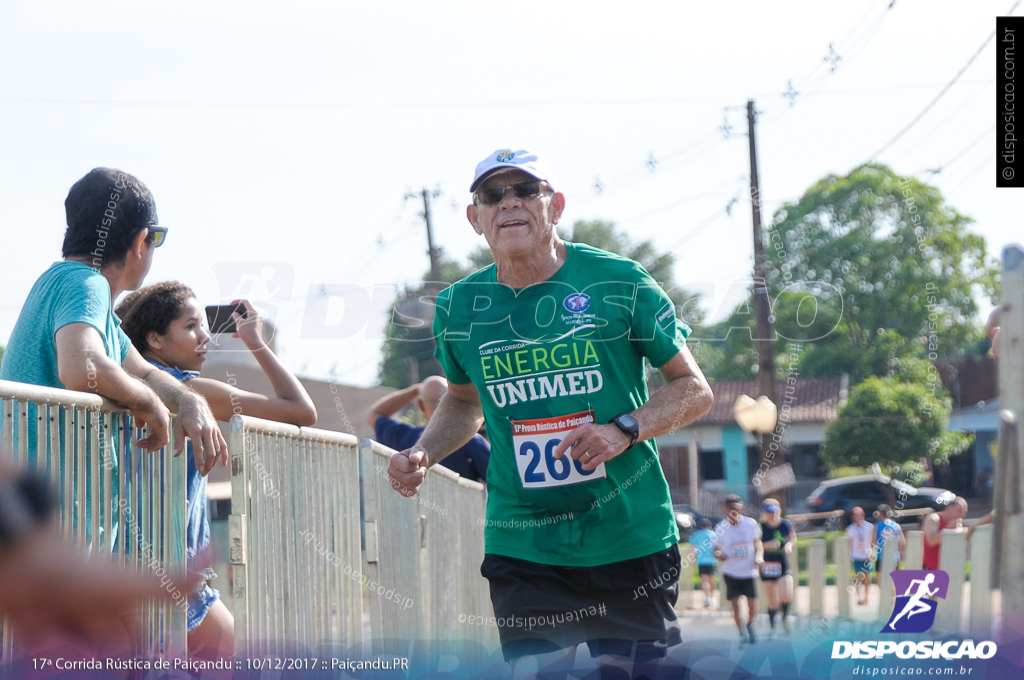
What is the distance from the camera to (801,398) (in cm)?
5081

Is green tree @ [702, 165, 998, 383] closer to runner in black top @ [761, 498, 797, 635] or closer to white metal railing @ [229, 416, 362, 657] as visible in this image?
runner in black top @ [761, 498, 797, 635]

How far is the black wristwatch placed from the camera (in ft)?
10.8

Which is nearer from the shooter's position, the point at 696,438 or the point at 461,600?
the point at 461,600

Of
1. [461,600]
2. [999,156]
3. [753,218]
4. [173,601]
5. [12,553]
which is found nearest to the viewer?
[12,553]

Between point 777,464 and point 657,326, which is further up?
Result: point 657,326

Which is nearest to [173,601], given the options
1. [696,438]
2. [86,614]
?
[86,614]

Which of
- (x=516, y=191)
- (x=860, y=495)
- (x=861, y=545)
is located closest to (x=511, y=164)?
(x=516, y=191)

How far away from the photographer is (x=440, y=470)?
21.0 ft

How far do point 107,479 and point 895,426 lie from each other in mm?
41740

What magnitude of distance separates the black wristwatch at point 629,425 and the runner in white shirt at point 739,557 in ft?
40.2

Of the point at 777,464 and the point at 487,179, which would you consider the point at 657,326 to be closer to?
the point at 487,179

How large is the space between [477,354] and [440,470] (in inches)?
111

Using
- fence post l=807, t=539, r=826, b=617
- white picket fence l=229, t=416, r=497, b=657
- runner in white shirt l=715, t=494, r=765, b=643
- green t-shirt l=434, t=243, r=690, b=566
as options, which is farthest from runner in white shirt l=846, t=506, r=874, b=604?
green t-shirt l=434, t=243, r=690, b=566

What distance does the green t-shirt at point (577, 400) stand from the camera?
352cm
